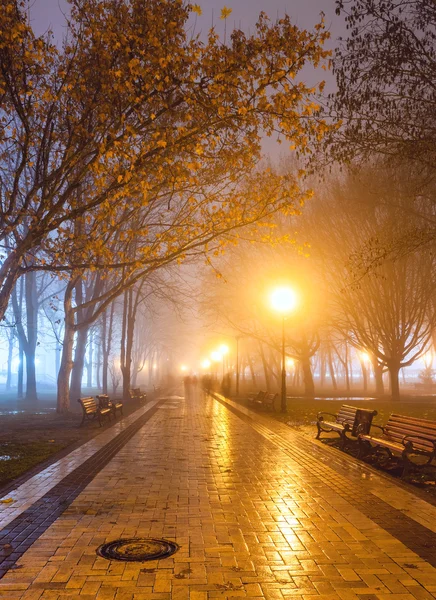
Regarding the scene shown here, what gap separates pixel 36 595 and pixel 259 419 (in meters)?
15.3

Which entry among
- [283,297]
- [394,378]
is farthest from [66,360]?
[394,378]

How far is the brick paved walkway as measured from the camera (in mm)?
4266

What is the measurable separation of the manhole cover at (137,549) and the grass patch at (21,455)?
380 cm

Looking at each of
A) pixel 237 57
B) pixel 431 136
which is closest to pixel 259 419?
pixel 431 136

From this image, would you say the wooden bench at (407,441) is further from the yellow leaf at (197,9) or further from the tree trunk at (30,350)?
the tree trunk at (30,350)

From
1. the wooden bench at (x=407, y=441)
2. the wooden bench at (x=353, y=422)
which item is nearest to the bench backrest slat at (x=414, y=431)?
the wooden bench at (x=407, y=441)

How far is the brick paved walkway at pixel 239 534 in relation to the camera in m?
4.27

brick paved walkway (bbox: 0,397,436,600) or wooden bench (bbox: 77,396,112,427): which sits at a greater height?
wooden bench (bbox: 77,396,112,427)

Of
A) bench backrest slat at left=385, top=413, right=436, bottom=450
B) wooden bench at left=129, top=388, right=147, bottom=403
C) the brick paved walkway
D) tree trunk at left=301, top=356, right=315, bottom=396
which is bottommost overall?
the brick paved walkway

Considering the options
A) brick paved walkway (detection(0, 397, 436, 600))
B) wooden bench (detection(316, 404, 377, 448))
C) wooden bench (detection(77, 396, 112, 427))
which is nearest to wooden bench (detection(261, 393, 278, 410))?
wooden bench (detection(77, 396, 112, 427))

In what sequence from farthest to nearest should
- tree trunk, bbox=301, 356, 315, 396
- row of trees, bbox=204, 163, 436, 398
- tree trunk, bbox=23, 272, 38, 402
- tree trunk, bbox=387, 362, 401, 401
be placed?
tree trunk, bbox=301, 356, 315, 396
tree trunk, bbox=23, 272, 38, 402
tree trunk, bbox=387, 362, 401, 401
row of trees, bbox=204, 163, 436, 398

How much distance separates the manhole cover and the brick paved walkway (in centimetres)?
11

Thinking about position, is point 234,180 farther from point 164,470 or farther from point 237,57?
point 164,470

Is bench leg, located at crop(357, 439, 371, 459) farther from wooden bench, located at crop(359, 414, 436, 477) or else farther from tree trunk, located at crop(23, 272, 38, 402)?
tree trunk, located at crop(23, 272, 38, 402)
